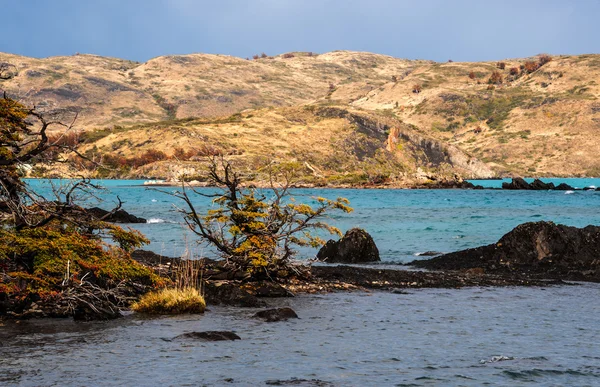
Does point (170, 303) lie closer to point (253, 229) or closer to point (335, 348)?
point (253, 229)

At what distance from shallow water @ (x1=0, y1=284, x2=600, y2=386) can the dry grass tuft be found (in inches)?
18.5

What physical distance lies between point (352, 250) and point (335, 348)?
16302 millimetres

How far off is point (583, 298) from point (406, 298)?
4753 millimetres

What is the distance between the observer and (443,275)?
24.0 meters

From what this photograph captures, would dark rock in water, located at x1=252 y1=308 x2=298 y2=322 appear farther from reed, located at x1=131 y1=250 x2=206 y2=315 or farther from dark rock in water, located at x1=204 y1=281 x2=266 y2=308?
dark rock in water, located at x1=204 y1=281 x2=266 y2=308

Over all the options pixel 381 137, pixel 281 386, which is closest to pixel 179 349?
pixel 281 386

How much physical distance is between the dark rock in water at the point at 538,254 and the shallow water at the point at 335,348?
6992 millimetres

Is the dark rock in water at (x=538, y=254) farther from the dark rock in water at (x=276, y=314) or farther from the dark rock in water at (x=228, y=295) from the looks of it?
the dark rock in water at (x=276, y=314)

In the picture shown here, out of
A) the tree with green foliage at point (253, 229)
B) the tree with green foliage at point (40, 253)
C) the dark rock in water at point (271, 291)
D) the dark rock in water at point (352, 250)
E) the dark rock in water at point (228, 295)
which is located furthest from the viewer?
the dark rock in water at point (352, 250)

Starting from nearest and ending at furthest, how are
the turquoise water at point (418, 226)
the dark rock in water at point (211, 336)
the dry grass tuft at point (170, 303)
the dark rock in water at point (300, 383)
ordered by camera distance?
the dark rock in water at point (300, 383) → the dark rock in water at point (211, 336) → the dry grass tuft at point (170, 303) → the turquoise water at point (418, 226)

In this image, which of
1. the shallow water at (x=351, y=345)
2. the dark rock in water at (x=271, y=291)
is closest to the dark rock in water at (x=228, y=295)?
the dark rock in water at (x=271, y=291)

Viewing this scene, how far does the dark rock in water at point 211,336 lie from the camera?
13781mm

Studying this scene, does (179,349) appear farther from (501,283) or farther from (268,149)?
(268,149)

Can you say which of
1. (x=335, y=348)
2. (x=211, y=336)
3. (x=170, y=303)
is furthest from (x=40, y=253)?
(x=335, y=348)
